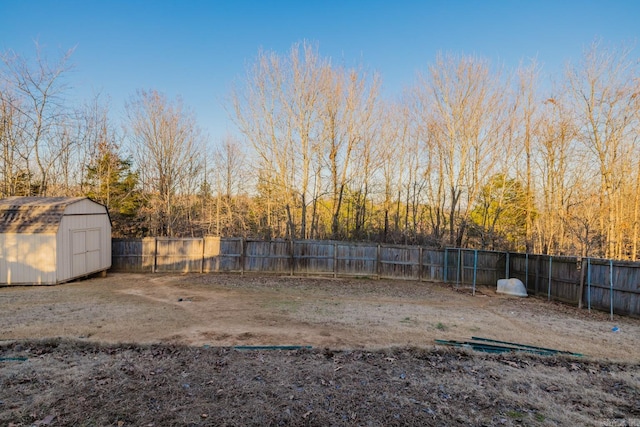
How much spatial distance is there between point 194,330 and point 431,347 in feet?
14.0

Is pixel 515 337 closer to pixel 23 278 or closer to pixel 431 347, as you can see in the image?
pixel 431 347

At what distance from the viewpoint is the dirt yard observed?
336 centimetres

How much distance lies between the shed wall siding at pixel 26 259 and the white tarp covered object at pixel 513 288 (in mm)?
14814

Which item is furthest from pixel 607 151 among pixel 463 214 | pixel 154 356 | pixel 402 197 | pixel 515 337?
pixel 154 356

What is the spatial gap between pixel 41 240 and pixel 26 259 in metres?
0.75

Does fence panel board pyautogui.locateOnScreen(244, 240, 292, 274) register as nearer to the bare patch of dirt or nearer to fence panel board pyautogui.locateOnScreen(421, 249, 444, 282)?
fence panel board pyautogui.locateOnScreen(421, 249, 444, 282)

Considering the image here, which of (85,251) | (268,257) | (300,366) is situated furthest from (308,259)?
(300,366)

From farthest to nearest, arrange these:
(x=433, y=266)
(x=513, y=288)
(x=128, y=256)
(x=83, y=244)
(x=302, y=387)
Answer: (x=128, y=256)
(x=433, y=266)
(x=83, y=244)
(x=513, y=288)
(x=302, y=387)

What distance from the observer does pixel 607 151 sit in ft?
45.6

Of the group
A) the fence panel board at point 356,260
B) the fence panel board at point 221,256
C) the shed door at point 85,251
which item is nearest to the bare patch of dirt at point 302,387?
the shed door at point 85,251

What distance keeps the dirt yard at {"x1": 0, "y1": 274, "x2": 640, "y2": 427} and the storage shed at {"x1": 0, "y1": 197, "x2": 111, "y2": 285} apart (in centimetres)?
177

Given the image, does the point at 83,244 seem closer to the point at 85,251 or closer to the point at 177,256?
the point at 85,251

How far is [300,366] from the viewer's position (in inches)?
179

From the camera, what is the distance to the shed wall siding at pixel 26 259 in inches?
407
